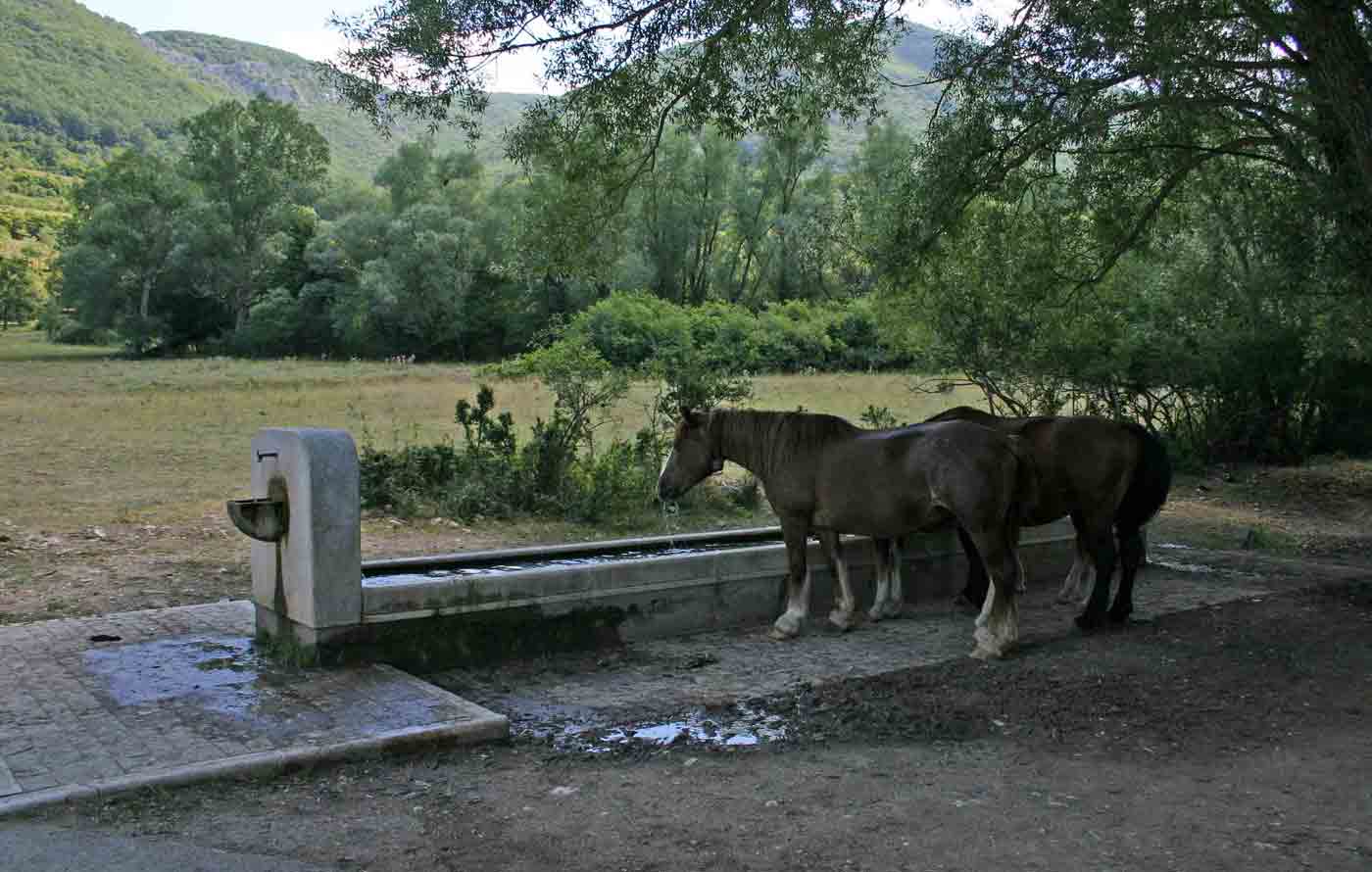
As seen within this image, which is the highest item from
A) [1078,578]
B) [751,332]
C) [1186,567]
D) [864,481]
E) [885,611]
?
[751,332]

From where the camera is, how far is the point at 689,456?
817 centimetres

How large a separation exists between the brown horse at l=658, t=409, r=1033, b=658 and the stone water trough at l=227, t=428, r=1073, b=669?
1.44 feet

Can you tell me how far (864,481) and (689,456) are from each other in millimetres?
1379

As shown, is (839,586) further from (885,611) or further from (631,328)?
(631,328)

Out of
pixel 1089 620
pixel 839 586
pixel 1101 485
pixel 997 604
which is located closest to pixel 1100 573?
pixel 1089 620

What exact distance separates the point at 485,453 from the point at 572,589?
19.3 feet

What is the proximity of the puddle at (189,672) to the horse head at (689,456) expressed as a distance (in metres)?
2.97

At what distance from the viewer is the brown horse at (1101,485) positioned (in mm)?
7754

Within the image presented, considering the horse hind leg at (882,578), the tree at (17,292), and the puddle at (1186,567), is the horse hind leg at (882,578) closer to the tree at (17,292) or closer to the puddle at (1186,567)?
the puddle at (1186,567)

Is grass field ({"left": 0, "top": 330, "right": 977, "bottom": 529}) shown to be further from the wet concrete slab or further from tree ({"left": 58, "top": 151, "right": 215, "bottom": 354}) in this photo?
tree ({"left": 58, "top": 151, "right": 215, "bottom": 354})

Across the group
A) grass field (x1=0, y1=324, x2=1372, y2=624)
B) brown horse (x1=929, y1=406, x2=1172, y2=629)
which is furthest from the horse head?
grass field (x1=0, y1=324, x2=1372, y2=624)

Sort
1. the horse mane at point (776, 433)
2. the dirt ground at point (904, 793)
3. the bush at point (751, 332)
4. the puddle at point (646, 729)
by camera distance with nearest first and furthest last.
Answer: the dirt ground at point (904, 793), the puddle at point (646, 729), the horse mane at point (776, 433), the bush at point (751, 332)

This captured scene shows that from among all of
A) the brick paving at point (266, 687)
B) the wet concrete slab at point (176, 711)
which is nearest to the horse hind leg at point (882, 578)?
the brick paving at point (266, 687)

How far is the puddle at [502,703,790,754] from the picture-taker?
214 inches
